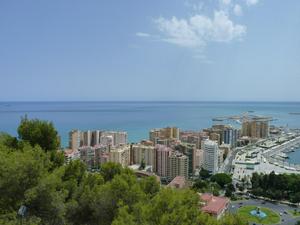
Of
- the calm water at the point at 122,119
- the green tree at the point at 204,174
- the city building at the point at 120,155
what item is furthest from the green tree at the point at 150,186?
the calm water at the point at 122,119

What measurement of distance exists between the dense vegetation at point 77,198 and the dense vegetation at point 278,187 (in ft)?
44.2

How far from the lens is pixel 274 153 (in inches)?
1273

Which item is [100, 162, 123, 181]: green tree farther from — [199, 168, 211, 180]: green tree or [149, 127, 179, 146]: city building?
[149, 127, 179, 146]: city building

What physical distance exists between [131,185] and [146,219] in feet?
6.48

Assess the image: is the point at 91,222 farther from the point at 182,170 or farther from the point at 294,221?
the point at 182,170

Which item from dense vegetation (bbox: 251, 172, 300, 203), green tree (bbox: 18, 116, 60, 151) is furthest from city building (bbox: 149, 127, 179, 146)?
green tree (bbox: 18, 116, 60, 151)

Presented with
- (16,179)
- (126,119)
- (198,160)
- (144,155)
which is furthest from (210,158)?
(126,119)

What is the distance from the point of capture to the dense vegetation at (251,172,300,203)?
1644 cm

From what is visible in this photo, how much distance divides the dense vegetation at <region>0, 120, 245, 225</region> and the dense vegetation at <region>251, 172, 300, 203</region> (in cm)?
1346

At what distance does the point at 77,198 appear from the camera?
506 cm

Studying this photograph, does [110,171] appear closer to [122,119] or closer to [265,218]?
[265,218]

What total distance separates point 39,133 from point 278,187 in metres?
15.3

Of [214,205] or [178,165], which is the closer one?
[214,205]

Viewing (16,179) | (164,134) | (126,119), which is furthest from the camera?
(126,119)
